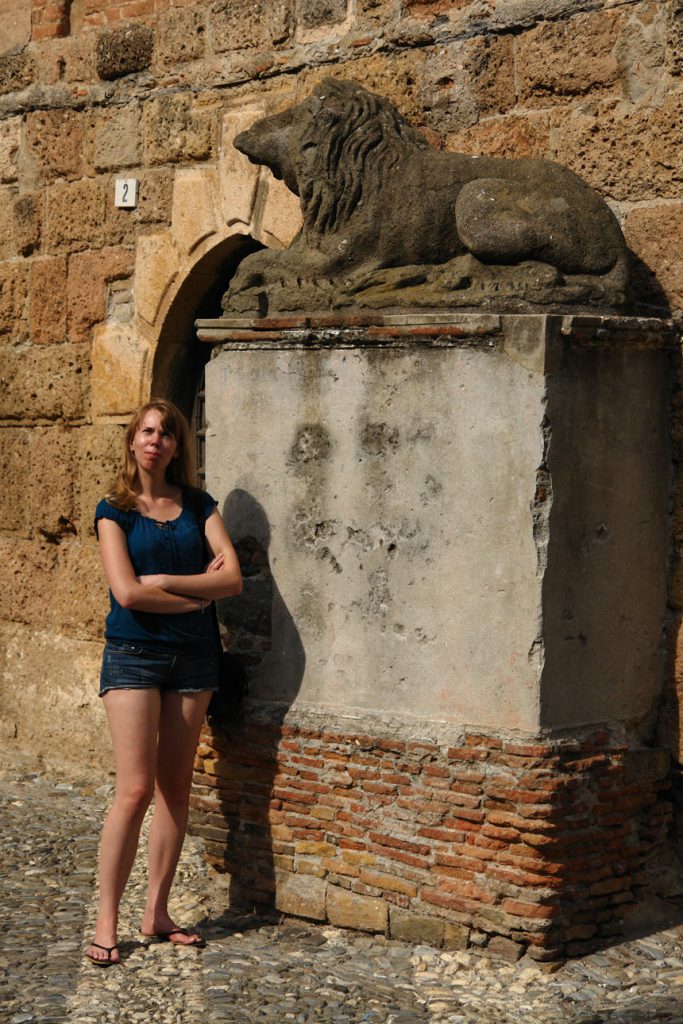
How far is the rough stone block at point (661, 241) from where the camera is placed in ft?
20.2

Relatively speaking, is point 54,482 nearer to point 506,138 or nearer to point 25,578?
point 25,578

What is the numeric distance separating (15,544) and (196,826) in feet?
10.7

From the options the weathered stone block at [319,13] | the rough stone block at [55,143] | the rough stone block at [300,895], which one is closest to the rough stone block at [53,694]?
the rough stone block at [55,143]

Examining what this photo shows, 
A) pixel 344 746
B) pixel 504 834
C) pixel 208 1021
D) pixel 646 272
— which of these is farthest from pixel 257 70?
pixel 208 1021

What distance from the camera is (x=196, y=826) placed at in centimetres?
638

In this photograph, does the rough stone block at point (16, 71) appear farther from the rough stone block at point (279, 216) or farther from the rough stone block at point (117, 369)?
the rough stone block at point (279, 216)

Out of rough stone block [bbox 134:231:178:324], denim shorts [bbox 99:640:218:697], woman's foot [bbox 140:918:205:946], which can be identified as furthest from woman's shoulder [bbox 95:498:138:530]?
rough stone block [bbox 134:231:178:324]

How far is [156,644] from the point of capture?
568 cm

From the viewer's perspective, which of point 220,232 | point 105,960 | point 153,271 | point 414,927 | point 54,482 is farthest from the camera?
point 54,482

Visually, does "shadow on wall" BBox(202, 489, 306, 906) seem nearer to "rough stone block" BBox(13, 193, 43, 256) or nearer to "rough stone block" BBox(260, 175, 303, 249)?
"rough stone block" BBox(260, 175, 303, 249)

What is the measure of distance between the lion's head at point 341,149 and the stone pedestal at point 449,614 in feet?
1.68

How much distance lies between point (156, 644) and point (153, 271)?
3254 millimetres

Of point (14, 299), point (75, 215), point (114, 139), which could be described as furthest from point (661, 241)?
point (14, 299)

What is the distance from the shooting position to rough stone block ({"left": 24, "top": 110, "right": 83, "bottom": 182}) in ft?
28.9
